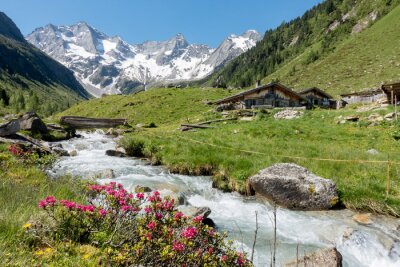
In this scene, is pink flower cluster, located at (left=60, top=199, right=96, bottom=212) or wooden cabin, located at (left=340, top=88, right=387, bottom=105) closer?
pink flower cluster, located at (left=60, top=199, right=96, bottom=212)

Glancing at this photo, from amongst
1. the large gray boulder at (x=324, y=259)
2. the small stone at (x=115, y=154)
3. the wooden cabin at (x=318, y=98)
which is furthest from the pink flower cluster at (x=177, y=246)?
the wooden cabin at (x=318, y=98)

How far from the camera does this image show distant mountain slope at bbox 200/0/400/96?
92544 mm

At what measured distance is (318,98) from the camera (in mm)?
69875

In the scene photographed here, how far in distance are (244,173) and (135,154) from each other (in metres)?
11.0

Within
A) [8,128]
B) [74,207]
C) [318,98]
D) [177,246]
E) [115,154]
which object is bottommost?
[115,154]

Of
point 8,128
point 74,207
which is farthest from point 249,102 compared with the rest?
point 74,207

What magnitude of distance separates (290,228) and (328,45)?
132 m

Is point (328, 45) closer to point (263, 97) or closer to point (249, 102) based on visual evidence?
point (263, 97)

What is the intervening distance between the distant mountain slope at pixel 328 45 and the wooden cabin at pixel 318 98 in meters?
10.8

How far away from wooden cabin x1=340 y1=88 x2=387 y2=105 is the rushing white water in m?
52.0

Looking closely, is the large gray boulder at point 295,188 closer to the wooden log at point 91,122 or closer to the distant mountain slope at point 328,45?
the wooden log at point 91,122

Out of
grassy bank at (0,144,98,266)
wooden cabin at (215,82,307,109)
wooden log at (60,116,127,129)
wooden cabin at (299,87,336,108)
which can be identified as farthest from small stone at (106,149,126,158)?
wooden cabin at (299,87,336,108)

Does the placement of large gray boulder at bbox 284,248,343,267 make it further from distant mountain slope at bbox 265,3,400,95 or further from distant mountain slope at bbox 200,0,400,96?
distant mountain slope at bbox 200,0,400,96

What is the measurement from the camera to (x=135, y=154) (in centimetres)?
2266
